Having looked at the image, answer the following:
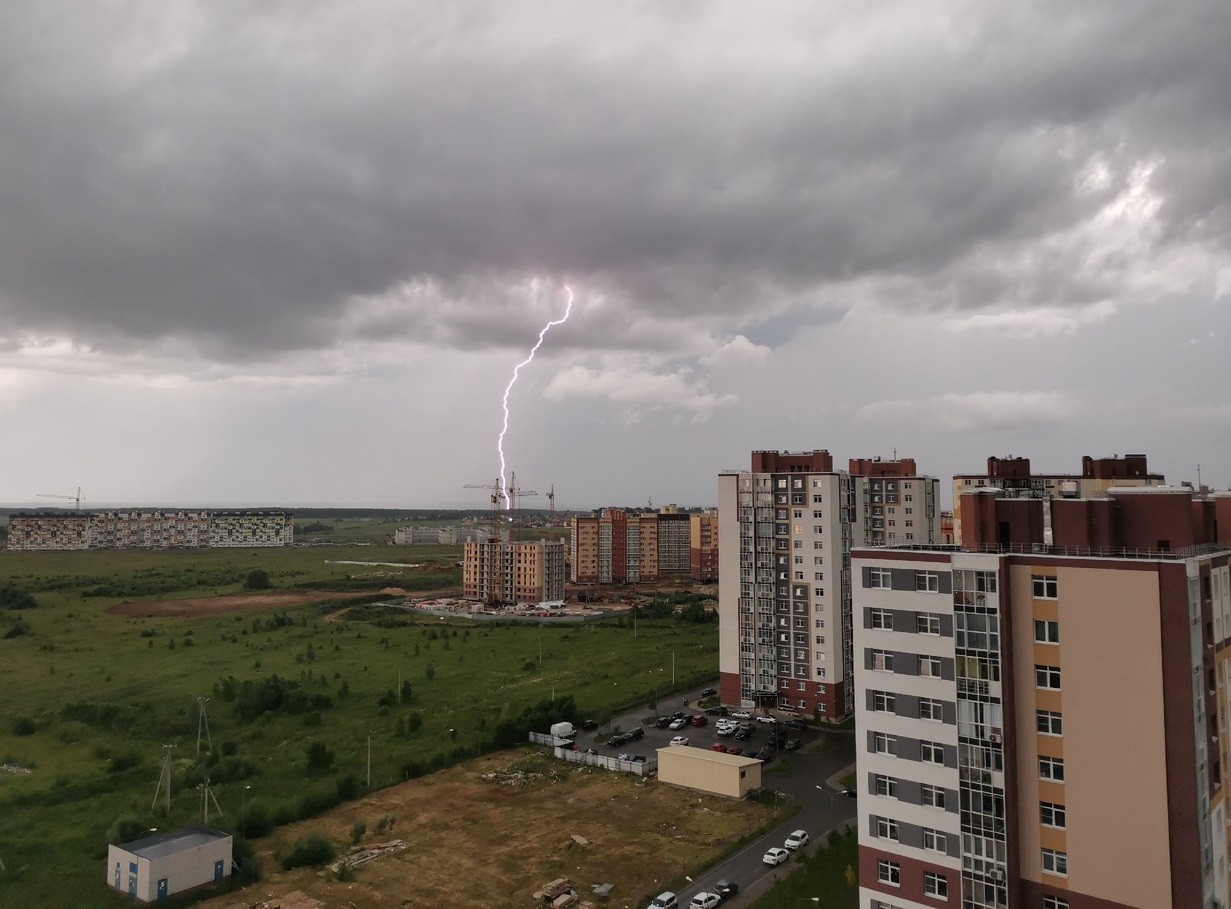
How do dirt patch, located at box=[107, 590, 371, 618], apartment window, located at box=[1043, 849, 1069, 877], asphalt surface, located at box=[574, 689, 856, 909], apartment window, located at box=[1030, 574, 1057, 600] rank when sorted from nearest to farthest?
apartment window, located at box=[1043, 849, 1069, 877] → apartment window, located at box=[1030, 574, 1057, 600] → asphalt surface, located at box=[574, 689, 856, 909] → dirt patch, located at box=[107, 590, 371, 618]

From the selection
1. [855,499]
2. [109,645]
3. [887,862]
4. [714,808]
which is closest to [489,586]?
[109,645]

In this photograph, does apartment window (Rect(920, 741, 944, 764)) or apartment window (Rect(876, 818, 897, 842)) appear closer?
apartment window (Rect(920, 741, 944, 764))

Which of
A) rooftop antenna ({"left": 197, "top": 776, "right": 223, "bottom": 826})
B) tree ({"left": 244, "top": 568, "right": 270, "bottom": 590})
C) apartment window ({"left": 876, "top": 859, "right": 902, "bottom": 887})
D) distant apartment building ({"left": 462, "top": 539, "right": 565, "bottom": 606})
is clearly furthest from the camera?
tree ({"left": 244, "top": 568, "right": 270, "bottom": 590})

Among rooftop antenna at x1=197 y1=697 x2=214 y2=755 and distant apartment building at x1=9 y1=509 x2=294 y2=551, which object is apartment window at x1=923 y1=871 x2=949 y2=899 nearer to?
rooftop antenna at x1=197 y1=697 x2=214 y2=755

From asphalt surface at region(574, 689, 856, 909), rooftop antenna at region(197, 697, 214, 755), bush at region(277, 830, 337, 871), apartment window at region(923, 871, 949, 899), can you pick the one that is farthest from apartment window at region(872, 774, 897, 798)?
rooftop antenna at region(197, 697, 214, 755)

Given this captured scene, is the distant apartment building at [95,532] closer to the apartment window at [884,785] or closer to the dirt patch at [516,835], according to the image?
the dirt patch at [516,835]

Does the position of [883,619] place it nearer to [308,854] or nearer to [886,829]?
[886,829]

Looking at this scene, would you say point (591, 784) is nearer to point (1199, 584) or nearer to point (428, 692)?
point (428, 692)

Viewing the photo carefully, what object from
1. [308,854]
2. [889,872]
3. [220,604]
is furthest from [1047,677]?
[220,604]
